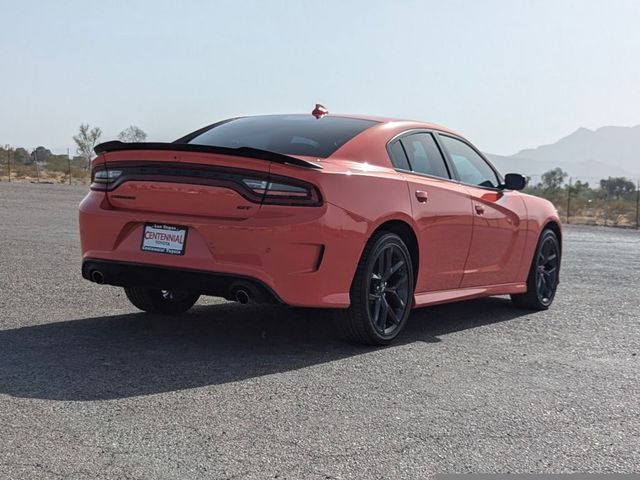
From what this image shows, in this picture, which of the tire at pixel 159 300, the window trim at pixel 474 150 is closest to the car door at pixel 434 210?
the window trim at pixel 474 150

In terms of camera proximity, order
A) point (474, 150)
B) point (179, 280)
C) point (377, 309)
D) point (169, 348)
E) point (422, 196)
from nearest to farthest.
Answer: point (179, 280), point (169, 348), point (377, 309), point (422, 196), point (474, 150)

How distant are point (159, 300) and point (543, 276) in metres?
3.65

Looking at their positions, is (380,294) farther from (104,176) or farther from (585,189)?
(585,189)

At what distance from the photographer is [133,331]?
19.1ft

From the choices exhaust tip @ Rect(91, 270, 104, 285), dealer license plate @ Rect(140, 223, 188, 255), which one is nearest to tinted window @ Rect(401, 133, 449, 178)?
dealer license plate @ Rect(140, 223, 188, 255)

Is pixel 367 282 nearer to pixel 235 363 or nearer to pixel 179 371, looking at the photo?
pixel 235 363

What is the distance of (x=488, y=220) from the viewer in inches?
274

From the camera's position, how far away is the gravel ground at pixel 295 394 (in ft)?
11.2

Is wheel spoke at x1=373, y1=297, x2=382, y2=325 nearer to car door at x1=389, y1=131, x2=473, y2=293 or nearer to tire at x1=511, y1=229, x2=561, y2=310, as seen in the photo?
car door at x1=389, y1=131, x2=473, y2=293

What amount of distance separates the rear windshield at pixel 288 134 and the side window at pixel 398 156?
0.76 feet

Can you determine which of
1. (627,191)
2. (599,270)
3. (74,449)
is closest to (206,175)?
(74,449)

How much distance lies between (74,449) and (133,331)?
2483 mm

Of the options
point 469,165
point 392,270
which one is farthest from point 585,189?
point 392,270

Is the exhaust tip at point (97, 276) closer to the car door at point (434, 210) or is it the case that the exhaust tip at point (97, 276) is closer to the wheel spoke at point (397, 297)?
the wheel spoke at point (397, 297)
